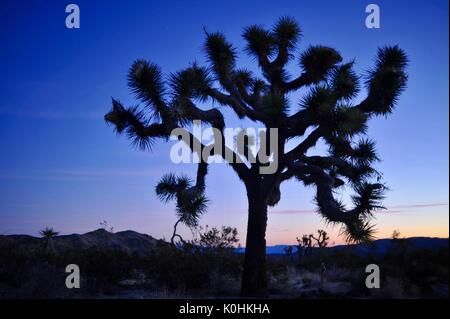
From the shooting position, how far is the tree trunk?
1049 centimetres

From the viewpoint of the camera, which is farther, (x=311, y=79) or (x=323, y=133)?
(x=311, y=79)

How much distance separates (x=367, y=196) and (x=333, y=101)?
2.11 meters

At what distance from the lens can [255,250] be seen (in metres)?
10.7

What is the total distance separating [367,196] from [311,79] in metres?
3.69

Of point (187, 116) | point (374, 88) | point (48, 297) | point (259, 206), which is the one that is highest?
point (374, 88)

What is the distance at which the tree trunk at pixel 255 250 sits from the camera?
10.5 m

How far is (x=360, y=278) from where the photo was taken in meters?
11.6

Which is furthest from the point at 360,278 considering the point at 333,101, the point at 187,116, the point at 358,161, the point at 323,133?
the point at 187,116

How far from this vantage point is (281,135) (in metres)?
10.8

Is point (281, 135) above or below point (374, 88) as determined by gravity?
below

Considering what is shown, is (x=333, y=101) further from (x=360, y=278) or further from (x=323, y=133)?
(x=360, y=278)
